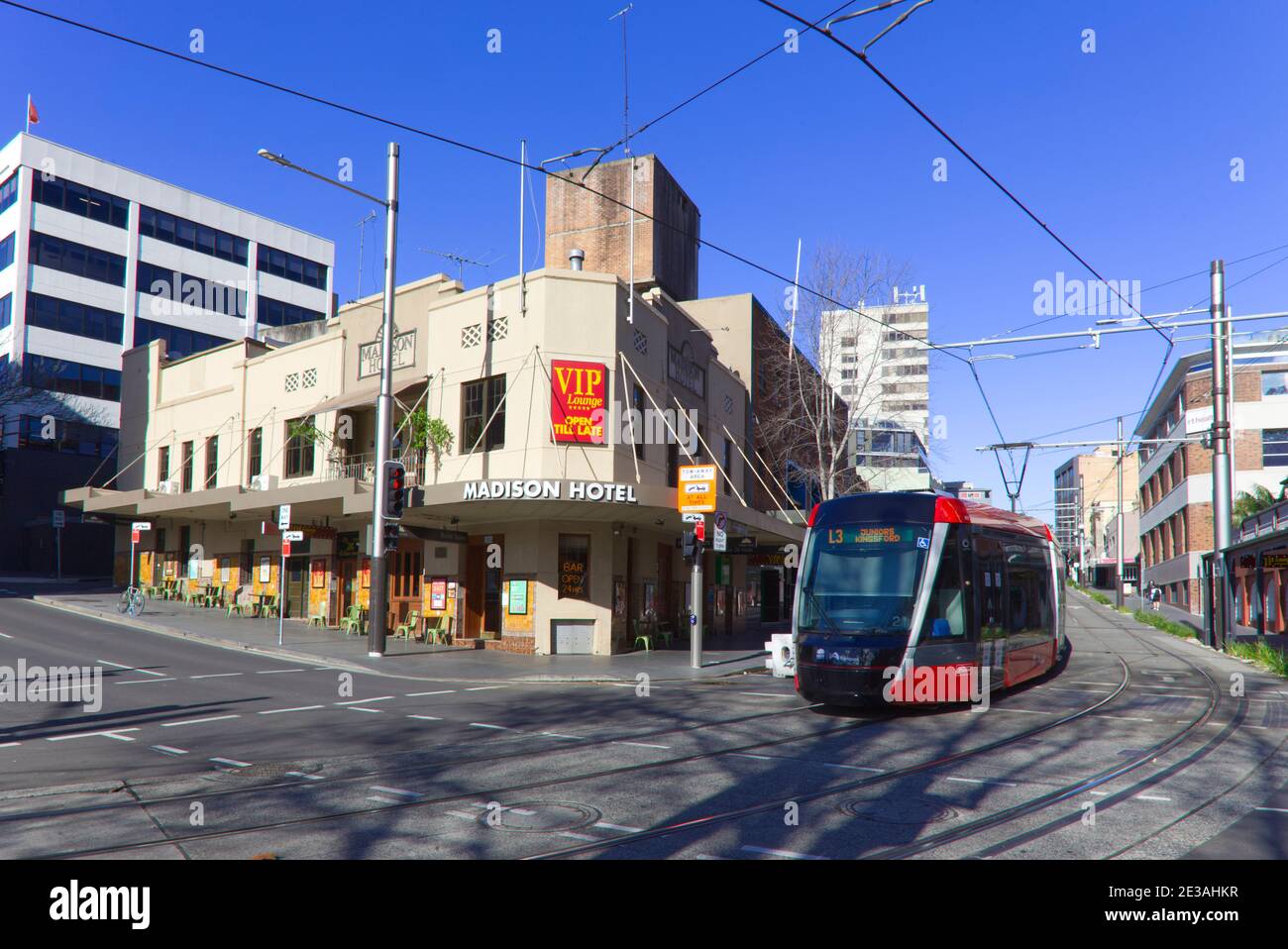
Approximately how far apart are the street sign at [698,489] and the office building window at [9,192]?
46395mm

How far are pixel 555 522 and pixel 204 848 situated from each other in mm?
18861

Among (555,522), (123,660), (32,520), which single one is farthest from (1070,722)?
(32,520)

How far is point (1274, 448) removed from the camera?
4847 centimetres

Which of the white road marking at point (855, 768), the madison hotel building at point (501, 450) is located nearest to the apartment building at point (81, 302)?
the madison hotel building at point (501, 450)

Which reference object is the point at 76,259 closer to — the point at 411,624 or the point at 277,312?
the point at 277,312

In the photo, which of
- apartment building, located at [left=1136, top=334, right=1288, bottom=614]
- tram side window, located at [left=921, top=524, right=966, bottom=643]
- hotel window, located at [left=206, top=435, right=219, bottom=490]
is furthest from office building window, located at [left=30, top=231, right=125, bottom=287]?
apartment building, located at [left=1136, top=334, right=1288, bottom=614]

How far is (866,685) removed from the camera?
42.8ft

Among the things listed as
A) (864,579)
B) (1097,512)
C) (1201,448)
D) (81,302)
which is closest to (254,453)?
(81,302)

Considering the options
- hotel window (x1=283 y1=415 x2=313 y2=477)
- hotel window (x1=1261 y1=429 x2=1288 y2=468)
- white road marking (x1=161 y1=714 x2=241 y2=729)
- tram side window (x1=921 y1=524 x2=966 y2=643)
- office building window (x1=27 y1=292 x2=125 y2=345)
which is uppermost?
office building window (x1=27 y1=292 x2=125 y2=345)

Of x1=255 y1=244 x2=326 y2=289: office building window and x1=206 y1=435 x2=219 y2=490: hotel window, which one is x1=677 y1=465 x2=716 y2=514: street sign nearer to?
x1=206 y1=435 x2=219 y2=490: hotel window

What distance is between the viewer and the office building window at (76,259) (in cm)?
5128

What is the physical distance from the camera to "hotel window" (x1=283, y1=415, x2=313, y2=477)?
105ft

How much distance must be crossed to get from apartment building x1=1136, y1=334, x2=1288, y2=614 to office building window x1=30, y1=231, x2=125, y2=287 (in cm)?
5625
